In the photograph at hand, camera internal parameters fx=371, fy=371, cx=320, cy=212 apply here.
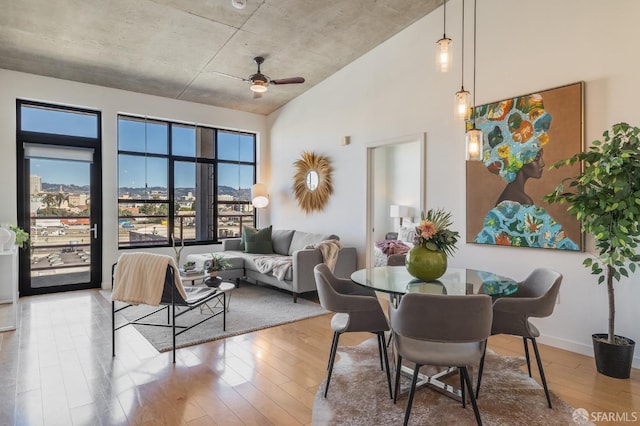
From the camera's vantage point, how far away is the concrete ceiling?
3969 mm

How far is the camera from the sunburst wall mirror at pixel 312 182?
19.8ft

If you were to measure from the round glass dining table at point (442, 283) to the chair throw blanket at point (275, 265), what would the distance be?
230 cm

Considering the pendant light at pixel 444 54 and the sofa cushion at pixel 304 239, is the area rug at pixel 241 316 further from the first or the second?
the pendant light at pixel 444 54

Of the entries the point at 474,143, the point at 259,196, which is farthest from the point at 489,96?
the point at 259,196

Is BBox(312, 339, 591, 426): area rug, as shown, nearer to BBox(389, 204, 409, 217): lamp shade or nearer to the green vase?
the green vase

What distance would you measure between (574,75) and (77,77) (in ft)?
20.6

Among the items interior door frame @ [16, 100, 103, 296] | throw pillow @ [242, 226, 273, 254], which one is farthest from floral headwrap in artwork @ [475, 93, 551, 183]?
interior door frame @ [16, 100, 103, 296]

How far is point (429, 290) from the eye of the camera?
7.70ft

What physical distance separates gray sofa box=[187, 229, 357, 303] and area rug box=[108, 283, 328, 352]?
0.23 meters

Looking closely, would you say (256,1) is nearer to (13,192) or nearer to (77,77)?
(77,77)

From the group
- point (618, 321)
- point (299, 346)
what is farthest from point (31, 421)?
point (618, 321)

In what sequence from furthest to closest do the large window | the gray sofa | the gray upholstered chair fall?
the large window
the gray sofa
the gray upholstered chair

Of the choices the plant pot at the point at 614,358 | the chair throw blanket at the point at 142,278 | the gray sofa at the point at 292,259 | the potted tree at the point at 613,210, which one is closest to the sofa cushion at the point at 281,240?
the gray sofa at the point at 292,259

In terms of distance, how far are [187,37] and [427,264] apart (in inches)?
156
